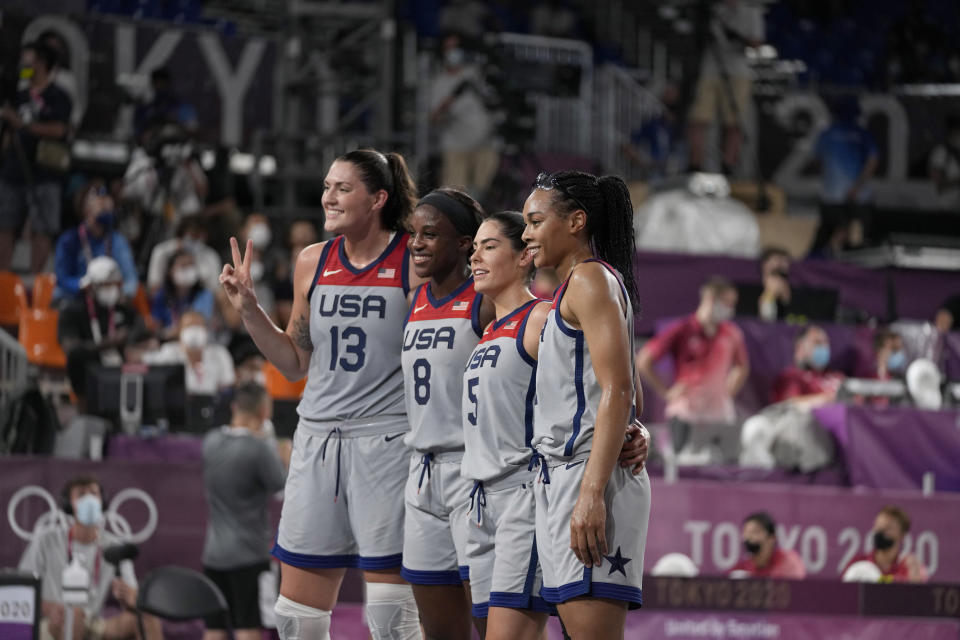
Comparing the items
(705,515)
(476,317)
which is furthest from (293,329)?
(705,515)

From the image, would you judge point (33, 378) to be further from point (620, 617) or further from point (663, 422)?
point (620, 617)

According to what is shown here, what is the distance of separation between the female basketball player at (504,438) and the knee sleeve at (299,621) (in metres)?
0.68

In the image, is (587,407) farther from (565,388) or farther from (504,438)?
(504,438)

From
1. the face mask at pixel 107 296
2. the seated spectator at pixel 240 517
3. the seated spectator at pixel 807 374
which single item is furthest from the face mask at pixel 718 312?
the face mask at pixel 107 296

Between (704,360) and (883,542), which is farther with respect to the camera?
(704,360)

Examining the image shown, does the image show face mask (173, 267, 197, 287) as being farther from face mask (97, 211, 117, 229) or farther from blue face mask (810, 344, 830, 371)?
blue face mask (810, 344, 830, 371)

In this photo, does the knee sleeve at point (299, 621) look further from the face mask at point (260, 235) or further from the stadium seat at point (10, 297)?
the face mask at point (260, 235)

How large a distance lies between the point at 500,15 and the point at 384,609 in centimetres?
1375

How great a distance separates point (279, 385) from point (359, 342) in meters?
5.48

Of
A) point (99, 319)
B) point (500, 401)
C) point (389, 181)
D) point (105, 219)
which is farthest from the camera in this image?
point (105, 219)

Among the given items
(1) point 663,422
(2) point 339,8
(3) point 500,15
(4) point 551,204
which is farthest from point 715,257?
(4) point 551,204

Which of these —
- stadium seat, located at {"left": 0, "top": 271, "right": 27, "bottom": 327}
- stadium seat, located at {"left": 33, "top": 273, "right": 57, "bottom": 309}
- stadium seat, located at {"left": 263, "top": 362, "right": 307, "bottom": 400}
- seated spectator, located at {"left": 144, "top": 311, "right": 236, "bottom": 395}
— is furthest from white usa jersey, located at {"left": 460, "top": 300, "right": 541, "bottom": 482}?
stadium seat, located at {"left": 0, "top": 271, "right": 27, "bottom": 327}

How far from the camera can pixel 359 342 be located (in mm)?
5285

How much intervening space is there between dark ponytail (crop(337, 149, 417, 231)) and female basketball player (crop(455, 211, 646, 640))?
1.95 ft
